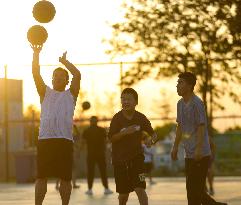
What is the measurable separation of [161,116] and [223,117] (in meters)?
1.85

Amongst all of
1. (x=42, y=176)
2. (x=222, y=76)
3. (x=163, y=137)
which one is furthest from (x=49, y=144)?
(x=163, y=137)

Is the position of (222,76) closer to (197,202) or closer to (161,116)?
(161,116)

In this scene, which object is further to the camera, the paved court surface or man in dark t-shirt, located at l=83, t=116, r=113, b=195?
man in dark t-shirt, located at l=83, t=116, r=113, b=195

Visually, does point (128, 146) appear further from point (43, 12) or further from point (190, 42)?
point (190, 42)

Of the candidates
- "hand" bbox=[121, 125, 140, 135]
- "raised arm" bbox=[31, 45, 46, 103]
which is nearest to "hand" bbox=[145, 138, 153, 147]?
"hand" bbox=[121, 125, 140, 135]

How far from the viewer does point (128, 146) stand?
483 inches

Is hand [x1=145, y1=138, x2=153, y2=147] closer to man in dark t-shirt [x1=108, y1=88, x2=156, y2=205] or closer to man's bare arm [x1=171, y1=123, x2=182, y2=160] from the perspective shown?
man in dark t-shirt [x1=108, y1=88, x2=156, y2=205]

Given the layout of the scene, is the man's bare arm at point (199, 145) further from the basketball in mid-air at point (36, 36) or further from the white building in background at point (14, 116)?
the white building in background at point (14, 116)

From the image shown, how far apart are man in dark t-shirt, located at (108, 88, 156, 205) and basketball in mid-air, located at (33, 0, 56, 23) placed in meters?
1.57

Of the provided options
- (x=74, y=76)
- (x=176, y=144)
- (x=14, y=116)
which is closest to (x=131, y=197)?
(x=176, y=144)

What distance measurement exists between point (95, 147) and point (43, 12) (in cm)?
940

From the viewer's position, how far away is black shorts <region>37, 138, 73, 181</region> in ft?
38.0

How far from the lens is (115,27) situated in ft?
87.1

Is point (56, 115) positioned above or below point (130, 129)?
above
